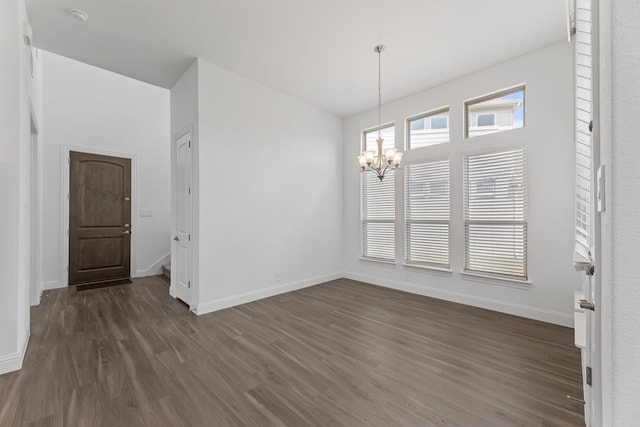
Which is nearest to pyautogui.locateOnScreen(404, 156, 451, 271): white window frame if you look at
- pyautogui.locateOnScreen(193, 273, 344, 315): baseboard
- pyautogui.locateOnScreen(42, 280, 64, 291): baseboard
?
pyautogui.locateOnScreen(193, 273, 344, 315): baseboard

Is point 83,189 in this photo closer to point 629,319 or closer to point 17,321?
point 17,321

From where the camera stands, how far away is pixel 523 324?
3203 millimetres

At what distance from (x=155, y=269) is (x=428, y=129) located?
20.5ft

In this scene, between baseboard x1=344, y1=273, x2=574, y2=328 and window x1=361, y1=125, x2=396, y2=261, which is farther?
window x1=361, y1=125, x2=396, y2=261

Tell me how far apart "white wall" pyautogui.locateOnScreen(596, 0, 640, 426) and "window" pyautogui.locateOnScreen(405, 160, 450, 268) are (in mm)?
3705

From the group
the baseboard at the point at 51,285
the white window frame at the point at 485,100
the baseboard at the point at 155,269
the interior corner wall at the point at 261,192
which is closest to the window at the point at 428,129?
the white window frame at the point at 485,100

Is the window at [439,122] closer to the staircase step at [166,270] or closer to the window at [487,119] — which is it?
the window at [487,119]

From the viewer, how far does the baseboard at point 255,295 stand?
3582 mm

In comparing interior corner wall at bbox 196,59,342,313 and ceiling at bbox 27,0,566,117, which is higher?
ceiling at bbox 27,0,566,117

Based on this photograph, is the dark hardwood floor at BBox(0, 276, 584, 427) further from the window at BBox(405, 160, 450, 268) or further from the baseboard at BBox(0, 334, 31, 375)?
the window at BBox(405, 160, 450, 268)

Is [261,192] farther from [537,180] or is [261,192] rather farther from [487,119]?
[537,180]

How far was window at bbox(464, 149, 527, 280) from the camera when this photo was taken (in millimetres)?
3518

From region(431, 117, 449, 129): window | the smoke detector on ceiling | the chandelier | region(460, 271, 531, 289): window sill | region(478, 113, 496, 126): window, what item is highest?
the smoke detector on ceiling

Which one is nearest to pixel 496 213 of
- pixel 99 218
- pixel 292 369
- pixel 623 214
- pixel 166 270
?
pixel 292 369
